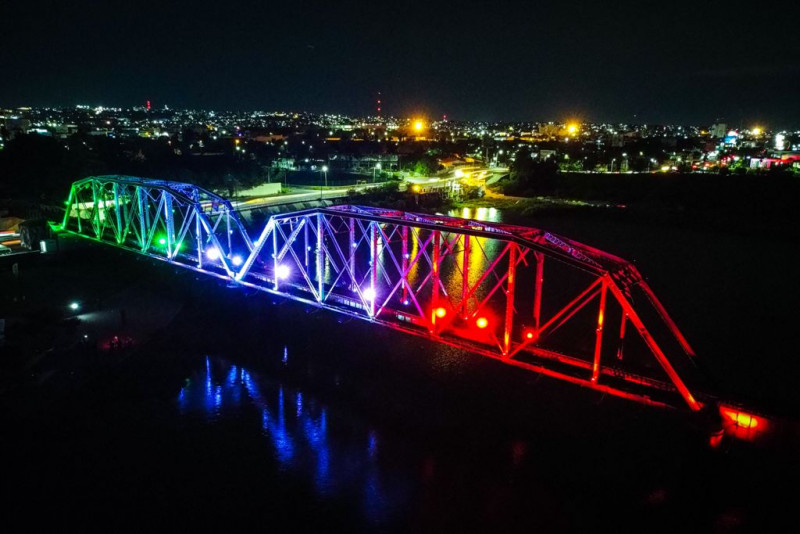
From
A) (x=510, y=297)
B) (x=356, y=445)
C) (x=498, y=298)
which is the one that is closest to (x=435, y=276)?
(x=510, y=297)

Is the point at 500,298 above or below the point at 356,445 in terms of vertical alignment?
above

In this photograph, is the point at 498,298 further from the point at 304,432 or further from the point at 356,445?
the point at 304,432

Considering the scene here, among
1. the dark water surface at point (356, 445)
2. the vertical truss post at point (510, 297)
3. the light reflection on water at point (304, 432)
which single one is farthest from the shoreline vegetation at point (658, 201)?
the vertical truss post at point (510, 297)

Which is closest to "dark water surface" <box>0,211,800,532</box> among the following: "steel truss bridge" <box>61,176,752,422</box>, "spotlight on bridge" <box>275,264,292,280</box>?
Answer: "steel truss bridge" <box>61,176,752,422</box>

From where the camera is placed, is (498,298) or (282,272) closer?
(282,272)

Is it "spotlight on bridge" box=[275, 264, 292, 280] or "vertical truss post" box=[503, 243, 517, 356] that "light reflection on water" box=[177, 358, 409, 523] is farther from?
"vertical truss post" box=[503, 243, 517, 356]

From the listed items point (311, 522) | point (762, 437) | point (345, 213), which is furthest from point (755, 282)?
point (311, 522)
